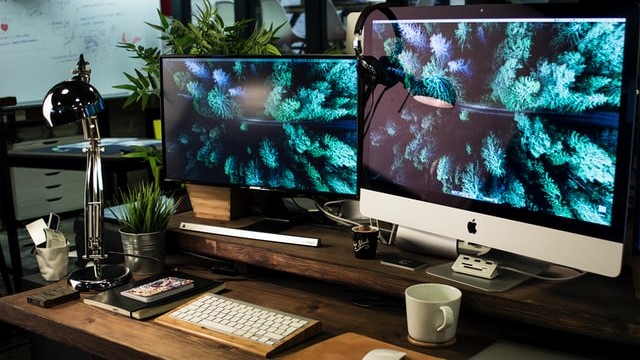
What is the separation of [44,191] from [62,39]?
3.71 feet

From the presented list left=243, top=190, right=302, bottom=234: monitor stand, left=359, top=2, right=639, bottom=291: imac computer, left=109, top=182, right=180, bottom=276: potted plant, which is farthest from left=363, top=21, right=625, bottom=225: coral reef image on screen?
left=109, top=182, right=180, bottom=276: potted plant

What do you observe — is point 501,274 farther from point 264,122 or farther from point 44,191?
point 44,191

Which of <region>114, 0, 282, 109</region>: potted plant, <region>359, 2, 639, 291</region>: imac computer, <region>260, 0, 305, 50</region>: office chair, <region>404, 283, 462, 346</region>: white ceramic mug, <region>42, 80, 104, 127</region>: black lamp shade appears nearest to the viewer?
<region>359, 2, 639, 291</region>: imac computer

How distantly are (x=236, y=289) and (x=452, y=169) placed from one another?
0.59 meters

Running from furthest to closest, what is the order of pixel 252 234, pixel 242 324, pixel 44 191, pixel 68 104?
pixel 44 191
pixel 252 234
pixel 68 104
pixel 242 324

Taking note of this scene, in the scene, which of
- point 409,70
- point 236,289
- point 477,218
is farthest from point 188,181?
point 477,218

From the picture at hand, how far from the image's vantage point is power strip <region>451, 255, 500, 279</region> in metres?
1.44

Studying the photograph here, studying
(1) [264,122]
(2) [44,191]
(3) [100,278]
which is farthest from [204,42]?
(2) [44,191]

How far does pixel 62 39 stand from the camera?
5.53 m

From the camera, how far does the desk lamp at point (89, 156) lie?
1.70 meters

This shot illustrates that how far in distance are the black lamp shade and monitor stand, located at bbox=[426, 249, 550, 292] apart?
0.86 meters

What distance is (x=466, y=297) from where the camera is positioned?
1391 millimetres

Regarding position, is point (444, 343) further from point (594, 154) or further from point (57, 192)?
point (57, 192)

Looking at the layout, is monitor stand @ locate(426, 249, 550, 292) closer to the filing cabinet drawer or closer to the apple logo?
the apple logo
